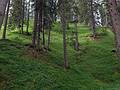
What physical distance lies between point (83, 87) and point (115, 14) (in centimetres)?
1266

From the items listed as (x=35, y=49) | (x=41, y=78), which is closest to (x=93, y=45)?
(x=35, y=49)

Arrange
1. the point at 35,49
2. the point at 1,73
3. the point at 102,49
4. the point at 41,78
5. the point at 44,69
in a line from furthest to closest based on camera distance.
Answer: the point at 102,49
the point at 35,49
the point at 44,69
the point at 41,78
the point at 1,73

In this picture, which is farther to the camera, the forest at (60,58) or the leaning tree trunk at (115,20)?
the forest at (60,58)

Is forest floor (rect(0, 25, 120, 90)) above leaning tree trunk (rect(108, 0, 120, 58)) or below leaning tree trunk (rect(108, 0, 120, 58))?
below

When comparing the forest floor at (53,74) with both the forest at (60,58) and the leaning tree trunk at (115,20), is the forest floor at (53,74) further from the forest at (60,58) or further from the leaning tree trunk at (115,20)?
the leaning tree trunk at (115,20)

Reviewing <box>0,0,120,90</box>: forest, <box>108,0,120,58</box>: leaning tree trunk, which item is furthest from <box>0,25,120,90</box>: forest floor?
<box>108,0,120,58</box>: leaning tree trunk

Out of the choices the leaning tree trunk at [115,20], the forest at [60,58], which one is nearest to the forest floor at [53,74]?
the forest at [60,58]

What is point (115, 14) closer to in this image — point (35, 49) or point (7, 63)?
point (7, 63)

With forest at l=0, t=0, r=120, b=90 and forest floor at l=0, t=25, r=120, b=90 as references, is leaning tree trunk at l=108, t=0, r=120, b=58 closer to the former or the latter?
forest at l=0, t=0, r=120, b=90

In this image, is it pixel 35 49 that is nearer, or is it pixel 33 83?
pixel 33 83

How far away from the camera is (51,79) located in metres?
20.5

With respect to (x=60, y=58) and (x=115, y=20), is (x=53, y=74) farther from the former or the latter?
(x=115, y=20)

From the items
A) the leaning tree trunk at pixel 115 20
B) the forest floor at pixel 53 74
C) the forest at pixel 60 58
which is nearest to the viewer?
the leaning tree trunk at pixel 115 20

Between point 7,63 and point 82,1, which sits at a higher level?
point 82,1
